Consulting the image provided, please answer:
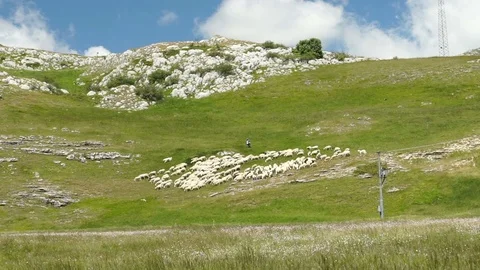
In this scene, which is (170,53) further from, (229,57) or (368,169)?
(368,169)

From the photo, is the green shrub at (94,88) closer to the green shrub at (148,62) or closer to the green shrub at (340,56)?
the green shrub at (148,62)

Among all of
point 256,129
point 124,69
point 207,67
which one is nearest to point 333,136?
point 256,129

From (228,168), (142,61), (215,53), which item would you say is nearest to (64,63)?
(142,61)

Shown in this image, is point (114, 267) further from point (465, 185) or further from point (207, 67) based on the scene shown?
point (207, 67)

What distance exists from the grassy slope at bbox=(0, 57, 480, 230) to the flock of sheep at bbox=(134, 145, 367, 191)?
224 centimetres

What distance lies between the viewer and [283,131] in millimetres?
80812

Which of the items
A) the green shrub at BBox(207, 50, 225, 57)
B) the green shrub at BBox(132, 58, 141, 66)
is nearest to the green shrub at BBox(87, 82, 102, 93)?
the green shrub at BBox(132, 58, 141, 66)

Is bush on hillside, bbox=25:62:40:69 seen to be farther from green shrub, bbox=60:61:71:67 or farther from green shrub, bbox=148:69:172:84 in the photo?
green shrub, bbox=148:69:172:84

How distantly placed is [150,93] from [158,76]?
1535 centimetres

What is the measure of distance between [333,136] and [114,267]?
63.9 m

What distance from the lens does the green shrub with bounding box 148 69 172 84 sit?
124 m

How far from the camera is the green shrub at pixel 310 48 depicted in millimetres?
132750

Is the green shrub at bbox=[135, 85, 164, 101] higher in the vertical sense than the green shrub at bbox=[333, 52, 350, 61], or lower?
lower

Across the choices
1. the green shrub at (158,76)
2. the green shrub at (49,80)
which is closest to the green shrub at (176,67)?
the green shrub at (158,76)
